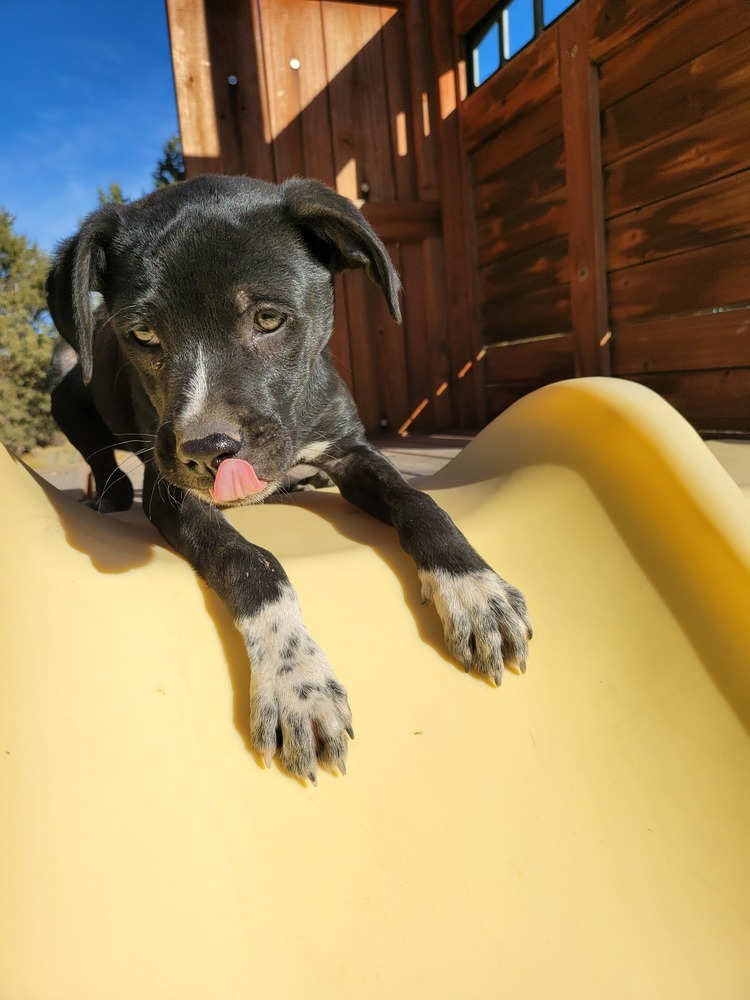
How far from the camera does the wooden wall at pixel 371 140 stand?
561cm

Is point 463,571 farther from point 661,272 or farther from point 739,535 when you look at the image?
point 661,272

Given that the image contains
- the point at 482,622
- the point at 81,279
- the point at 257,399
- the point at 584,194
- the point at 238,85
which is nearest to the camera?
the point at 482,622

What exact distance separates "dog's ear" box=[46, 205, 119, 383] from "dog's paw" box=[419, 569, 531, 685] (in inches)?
48.2

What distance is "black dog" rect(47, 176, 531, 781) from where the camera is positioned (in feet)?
4.91

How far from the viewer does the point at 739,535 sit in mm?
1586

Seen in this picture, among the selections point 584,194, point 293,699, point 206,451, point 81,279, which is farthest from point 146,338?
point 584,194

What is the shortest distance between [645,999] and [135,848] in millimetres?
953

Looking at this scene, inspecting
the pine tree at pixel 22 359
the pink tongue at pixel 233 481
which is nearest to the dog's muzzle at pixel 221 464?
the pink tongue at pixel 233 481

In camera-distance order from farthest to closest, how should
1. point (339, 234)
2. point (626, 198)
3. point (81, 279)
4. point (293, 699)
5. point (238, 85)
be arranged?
point (238, 85), point (626, 198), point (339, 234), point (81, 279), point (293, 699)

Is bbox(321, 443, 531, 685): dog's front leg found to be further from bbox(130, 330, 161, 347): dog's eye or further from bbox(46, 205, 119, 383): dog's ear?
bbox(46, 205, 119, 383): dog's ear

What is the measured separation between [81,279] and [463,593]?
4.59 ft

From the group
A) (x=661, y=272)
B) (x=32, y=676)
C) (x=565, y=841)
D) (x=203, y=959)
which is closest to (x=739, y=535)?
(x=565, y=841)

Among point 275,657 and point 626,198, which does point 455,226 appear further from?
point 275,657

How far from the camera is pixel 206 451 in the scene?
1.58 metres
